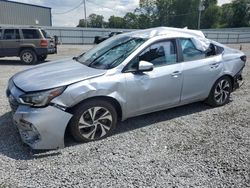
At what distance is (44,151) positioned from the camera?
11.5ft

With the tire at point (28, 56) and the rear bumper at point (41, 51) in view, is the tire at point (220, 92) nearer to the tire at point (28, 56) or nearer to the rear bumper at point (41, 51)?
the rear bumper at point (41, 51)

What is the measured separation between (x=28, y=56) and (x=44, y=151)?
998 centimetres

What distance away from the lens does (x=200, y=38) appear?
4941 millimetres

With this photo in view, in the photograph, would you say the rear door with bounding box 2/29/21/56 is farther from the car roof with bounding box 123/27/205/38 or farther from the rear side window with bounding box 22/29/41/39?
the car roof with bounding box 123/27/205/38

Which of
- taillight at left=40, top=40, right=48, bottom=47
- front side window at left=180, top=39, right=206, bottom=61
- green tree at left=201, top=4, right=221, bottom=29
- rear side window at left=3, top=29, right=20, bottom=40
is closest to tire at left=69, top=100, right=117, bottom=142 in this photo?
front side window at left=180, top=39, right=206, bottom=61

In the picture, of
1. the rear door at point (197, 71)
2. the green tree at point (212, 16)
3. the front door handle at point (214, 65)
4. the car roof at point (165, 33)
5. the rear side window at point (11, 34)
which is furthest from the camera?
the green tree at point (212, 16)

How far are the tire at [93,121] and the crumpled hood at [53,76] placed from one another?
0.42 m

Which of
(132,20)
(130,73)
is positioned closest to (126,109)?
(130,73)

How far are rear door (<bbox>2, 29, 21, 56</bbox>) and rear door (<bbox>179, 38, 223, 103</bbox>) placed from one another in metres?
10.1

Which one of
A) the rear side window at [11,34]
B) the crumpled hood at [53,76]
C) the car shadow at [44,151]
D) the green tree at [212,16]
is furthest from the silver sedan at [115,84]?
the green tree at [212,16]

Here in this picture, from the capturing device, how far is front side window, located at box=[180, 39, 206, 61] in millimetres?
4607

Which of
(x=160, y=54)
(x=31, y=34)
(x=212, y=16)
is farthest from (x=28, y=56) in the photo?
(x=212, y=16)

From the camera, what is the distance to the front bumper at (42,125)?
3.33 meters

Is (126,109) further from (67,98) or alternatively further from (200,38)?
(200,38)
